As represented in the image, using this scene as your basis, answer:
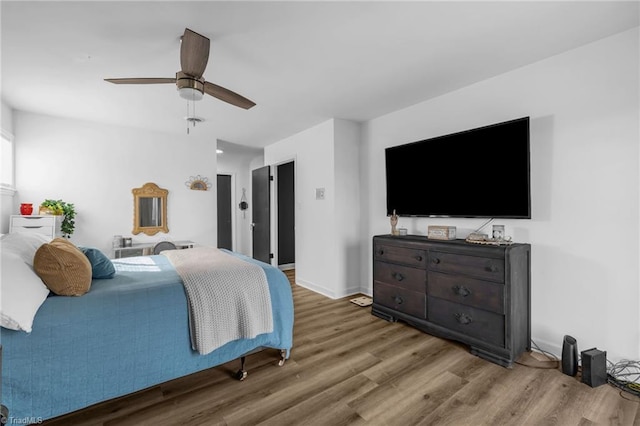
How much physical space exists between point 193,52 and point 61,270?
1533 millimetres

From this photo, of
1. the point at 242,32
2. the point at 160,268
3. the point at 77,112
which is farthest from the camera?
the point at 77,112

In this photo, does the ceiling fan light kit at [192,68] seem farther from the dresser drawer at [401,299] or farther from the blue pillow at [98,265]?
the dresser drawer at [401,299]

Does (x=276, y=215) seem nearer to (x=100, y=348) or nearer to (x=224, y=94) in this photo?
(x=224, y=94)

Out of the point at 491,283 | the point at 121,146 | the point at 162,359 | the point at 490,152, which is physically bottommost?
the point at 162,359

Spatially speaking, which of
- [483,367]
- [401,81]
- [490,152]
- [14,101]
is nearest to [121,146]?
[14,101]

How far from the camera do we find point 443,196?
3.08 m

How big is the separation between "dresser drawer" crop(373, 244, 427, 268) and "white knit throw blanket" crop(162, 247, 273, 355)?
58.5 inches

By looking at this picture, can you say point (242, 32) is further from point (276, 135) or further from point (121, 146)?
point (121, 146)

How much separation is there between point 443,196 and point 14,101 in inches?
189

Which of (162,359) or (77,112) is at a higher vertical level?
(77,112)

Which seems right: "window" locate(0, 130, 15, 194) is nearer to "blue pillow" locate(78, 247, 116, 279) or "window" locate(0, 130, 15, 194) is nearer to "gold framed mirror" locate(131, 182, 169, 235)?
"gold framed mirror" locate(131, 182, 169, 235)

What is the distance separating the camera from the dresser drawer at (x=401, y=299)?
2.88m

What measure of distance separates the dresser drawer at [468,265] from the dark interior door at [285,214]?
365 centimetres

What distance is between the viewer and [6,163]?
3441 millimetres
